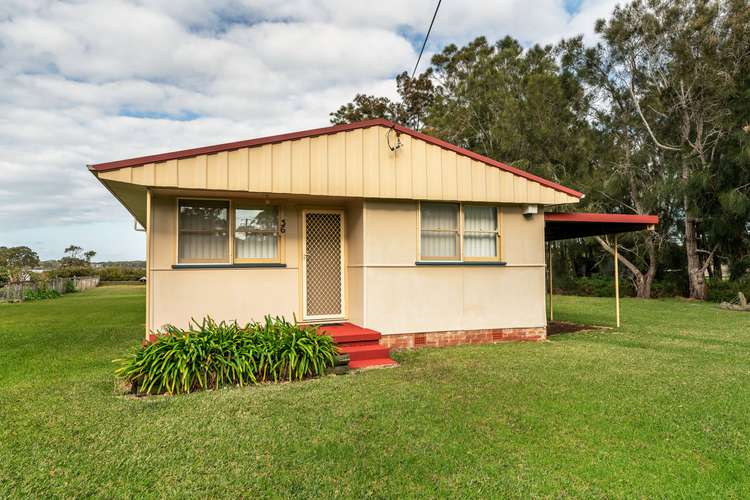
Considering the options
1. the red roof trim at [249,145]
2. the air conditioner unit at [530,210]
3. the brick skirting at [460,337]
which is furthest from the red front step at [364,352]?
the air conditioner unit at [530,210]

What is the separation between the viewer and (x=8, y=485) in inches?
113

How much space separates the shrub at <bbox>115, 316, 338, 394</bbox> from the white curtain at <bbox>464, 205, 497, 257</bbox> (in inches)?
133

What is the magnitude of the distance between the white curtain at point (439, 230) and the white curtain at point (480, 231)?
24 cm

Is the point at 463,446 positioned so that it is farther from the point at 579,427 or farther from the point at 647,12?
the point at 647,12

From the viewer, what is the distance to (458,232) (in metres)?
7.95

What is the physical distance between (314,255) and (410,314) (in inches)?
76.2

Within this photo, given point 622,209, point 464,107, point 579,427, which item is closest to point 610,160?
point 622,209

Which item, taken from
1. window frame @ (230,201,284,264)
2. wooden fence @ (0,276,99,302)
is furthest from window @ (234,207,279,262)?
wooden fence @ (0,276,99,302)

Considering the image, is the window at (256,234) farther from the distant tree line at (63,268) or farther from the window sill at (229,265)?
the distant tree line at (63,268)

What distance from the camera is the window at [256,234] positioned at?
23.5 ft

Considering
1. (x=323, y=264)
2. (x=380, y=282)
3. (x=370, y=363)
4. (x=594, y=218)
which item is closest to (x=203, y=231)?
(x=323, y=264)

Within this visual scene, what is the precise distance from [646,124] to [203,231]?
60.0 ft

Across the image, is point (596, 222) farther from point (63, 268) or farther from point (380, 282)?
point (63, 268)

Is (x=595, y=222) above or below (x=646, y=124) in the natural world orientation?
below
